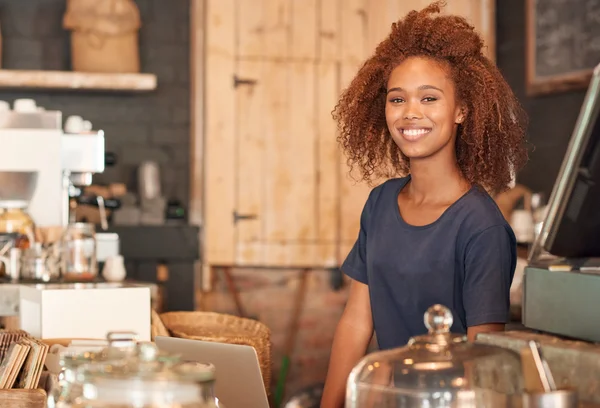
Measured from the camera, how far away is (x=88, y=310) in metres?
2.67

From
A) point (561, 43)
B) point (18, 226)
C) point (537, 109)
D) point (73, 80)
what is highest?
point (561, 43)

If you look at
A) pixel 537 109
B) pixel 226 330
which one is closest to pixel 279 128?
pixel 537 109

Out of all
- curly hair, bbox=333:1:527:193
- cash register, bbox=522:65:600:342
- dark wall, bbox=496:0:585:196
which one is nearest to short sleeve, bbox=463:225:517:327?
curly hair, bbox=333:1:527:193

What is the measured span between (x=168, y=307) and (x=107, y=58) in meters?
1.33

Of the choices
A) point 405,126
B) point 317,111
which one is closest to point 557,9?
point 317,111

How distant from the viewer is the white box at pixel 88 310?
104 inches

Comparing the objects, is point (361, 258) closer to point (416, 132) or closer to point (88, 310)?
point (416, 132)

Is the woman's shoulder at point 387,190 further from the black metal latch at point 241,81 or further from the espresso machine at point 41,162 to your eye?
the black metal latch at point 241,81

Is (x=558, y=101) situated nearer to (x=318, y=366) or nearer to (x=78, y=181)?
(x=318, y=366)

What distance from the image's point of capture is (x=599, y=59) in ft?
14.9

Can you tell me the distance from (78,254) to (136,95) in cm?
235

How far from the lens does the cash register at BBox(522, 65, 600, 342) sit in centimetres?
105

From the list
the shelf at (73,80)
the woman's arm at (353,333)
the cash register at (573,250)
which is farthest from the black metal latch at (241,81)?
the cash register at (573,250)

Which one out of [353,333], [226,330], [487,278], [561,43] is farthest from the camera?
[561,43]
